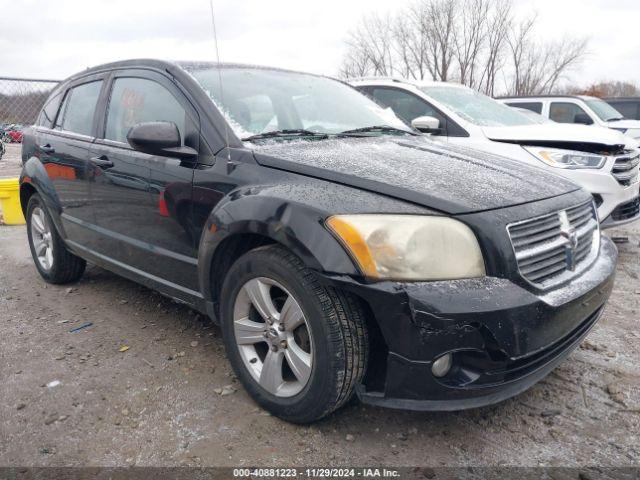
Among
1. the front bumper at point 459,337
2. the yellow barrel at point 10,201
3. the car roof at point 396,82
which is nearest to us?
the front bumper at point 459,337

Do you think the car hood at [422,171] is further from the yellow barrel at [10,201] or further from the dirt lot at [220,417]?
the yellow barrel at [10,201]

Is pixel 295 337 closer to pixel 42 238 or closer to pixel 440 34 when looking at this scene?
pixel 42 238

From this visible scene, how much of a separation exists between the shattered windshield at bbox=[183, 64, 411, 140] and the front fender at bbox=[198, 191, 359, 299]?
484 mm

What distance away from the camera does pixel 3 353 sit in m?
3.01

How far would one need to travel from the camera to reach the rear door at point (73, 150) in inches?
135

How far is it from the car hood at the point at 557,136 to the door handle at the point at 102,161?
3436 millimetres

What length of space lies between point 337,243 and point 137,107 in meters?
1.87

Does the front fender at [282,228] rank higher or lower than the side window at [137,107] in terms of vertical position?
lower

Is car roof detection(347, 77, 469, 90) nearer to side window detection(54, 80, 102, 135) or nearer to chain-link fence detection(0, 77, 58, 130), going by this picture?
side window detection(54, 80, 102, 135)

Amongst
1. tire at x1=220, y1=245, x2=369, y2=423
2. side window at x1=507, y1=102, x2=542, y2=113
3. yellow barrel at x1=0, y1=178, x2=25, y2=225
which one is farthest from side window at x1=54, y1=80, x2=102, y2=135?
side window at x1=507, y1=102, x2=542, y2=113

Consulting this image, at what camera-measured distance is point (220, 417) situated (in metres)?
2.31

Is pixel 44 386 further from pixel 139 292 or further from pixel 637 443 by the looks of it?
pixel 637 443

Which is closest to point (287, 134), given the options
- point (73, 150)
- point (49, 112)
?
point (73, 150)

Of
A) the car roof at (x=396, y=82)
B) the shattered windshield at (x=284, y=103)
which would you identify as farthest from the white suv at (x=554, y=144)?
the shattered windshield at (x=284, y=103)
